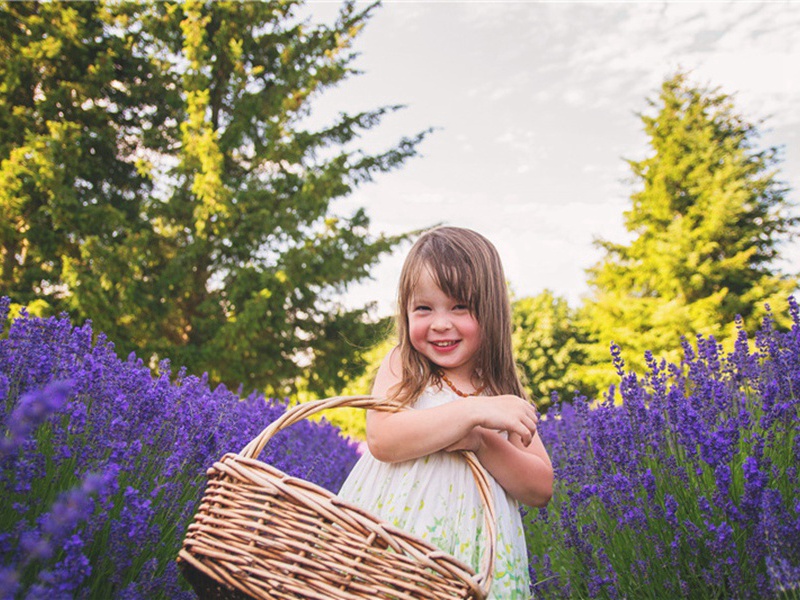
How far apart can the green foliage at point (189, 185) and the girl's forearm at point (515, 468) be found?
8.33 metres

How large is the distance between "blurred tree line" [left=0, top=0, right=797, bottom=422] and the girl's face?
315 inches

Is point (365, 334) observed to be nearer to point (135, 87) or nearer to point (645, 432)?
point (135, 87)

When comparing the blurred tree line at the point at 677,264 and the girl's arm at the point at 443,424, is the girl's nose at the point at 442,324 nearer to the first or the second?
the girl's arm at the point at 443,424

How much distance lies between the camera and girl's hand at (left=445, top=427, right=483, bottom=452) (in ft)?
5.86

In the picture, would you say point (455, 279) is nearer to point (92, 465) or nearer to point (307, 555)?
point (307, 555)

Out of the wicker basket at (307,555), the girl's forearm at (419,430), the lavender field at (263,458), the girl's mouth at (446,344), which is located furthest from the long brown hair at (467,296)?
the wicker basket at (307,555)

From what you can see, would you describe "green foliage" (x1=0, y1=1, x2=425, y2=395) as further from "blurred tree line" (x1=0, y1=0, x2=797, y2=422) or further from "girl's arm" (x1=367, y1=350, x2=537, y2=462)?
"girl's arm" (x1=367, y1=350, x2=537, y2=462)

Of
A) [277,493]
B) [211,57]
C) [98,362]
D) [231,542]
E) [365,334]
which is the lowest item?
[231,542]

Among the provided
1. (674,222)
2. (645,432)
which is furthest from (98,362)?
(674,222)

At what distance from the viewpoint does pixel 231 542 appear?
1.36 m

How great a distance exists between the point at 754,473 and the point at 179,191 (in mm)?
11111

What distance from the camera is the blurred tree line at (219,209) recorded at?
10.3 m

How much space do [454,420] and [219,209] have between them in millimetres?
9366

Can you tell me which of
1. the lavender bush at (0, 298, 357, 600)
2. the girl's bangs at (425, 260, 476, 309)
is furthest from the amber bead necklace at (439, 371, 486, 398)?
the lavender bush at (0, 298, 357, 600)
